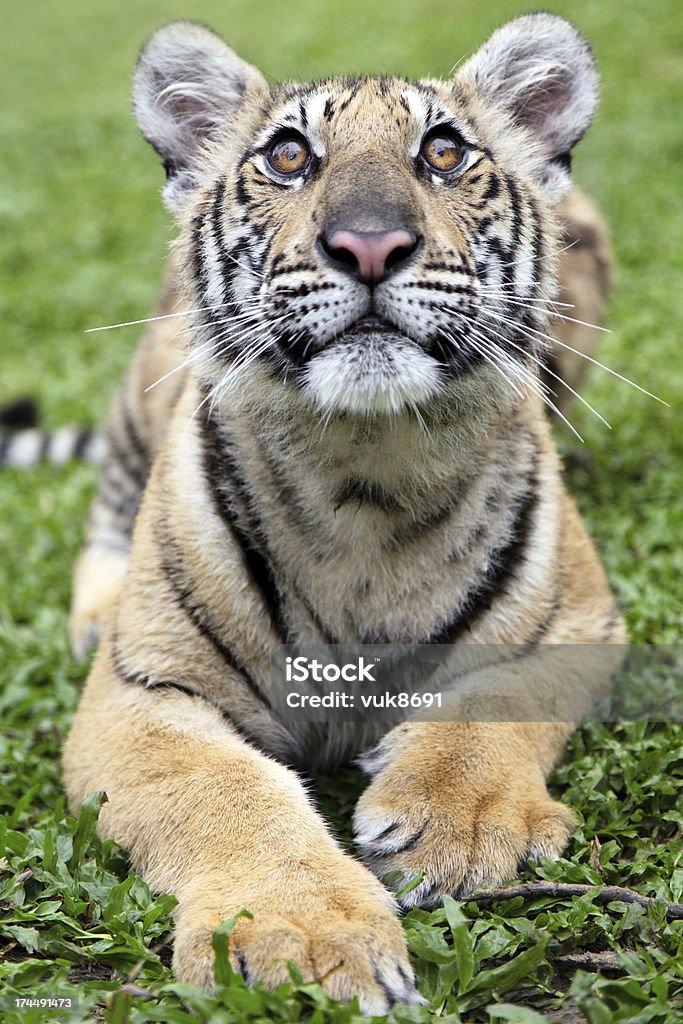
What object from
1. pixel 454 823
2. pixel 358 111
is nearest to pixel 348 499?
pixel 454 823

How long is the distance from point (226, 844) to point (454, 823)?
0.48m

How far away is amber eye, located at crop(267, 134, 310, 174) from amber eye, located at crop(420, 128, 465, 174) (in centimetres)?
29

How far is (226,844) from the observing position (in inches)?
94.2

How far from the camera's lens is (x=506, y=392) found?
2840 mm

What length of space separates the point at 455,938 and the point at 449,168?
1.76 m

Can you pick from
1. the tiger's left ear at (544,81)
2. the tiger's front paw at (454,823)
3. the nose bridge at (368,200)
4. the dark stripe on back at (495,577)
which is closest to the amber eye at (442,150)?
the nose bridge at (368,200)

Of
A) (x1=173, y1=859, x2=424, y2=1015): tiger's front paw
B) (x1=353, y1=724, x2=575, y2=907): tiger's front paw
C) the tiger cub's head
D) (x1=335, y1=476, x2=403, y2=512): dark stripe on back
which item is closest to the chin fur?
the tiger cub's head

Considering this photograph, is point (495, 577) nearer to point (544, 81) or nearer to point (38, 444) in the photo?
point (544, 81)

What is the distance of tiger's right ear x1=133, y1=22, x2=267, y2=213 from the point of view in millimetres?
3262

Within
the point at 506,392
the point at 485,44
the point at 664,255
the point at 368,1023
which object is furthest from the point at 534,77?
the point at 664,255

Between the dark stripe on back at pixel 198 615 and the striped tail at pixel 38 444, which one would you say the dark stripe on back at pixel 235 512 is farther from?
the striped tail at pixel 38 444

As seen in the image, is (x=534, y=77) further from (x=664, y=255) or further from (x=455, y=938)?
(x=664, y=255)

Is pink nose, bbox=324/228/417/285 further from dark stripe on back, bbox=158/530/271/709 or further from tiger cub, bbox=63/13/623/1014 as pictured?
dark stripe on back, bbox=158/530/271/709

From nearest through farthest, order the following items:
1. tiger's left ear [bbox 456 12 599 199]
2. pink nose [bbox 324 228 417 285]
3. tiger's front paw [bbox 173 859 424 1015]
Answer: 1. tiger's front paw [bbox 173 859 424 1015]
2. pink nose [bbox 324 228 417 285]
3. tiger's left ear [bbox 456 12 599 199]
